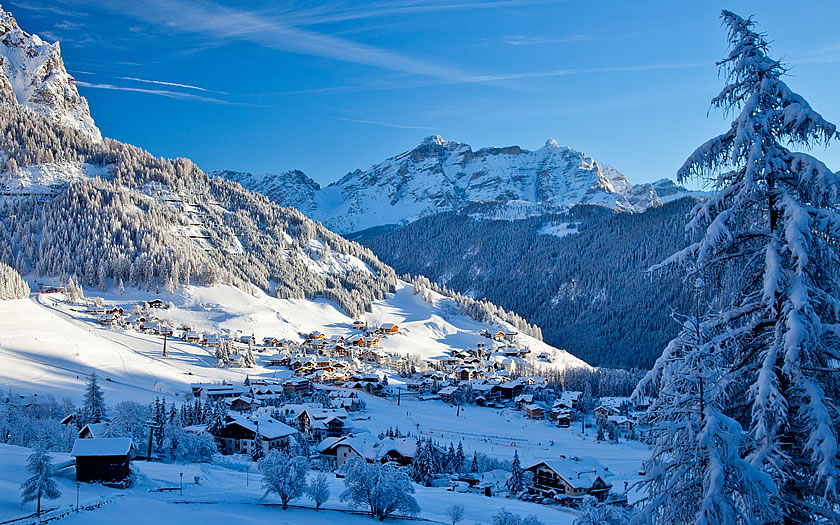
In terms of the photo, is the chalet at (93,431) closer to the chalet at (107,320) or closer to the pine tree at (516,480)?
the pine tree at (516,480)

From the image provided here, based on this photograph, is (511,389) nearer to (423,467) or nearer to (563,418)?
(563,418)

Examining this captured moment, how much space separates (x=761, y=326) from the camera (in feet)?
25.5

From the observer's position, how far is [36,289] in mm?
109125

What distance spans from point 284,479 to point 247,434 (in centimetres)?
2264

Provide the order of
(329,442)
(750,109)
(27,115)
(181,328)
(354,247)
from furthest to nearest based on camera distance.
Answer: (354,247)
(27,115)
(181,328)
(329,442)
(750,109)

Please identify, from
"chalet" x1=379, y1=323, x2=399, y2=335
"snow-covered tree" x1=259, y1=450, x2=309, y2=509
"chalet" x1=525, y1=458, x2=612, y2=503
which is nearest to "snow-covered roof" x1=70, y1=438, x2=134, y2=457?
"snow-covered tree" x1=259, y1=450, x2=309, y2=509

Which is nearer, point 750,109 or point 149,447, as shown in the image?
point 750,109

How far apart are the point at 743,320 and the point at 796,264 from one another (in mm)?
1106

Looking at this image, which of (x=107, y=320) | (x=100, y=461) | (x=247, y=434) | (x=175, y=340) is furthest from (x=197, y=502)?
(x=107, y=320)

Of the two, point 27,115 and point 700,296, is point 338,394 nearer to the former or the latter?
point 700,296

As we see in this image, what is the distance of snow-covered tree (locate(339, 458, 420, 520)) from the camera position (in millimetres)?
30562

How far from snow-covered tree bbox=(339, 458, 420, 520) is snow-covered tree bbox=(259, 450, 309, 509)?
2.41 metres

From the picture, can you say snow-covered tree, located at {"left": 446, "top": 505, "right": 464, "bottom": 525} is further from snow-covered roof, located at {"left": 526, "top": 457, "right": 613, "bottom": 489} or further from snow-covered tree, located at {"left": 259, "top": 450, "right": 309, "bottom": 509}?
snow-covered roof, located at {"left": 526, "top": 457, "right": 613, "bottom": 489}

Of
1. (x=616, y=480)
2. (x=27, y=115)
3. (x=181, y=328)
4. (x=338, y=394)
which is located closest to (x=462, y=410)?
(x=338, y=394)
